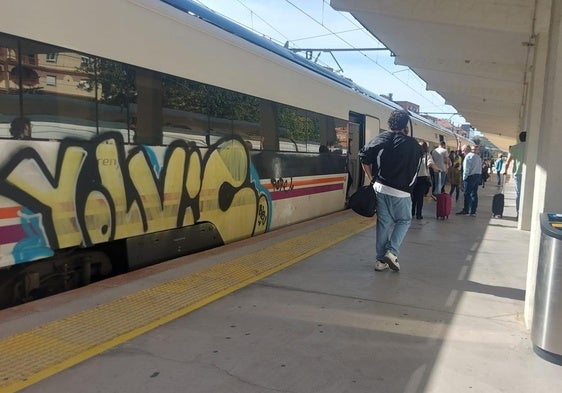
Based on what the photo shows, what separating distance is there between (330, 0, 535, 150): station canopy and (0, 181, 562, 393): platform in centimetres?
499

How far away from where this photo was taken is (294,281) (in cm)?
518

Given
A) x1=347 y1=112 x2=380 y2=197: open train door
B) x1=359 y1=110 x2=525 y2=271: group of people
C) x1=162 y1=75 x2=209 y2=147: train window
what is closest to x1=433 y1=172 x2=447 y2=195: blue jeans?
x1=347 y1=112 x2=380 y2=197: open train door

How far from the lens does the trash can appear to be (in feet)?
10.6

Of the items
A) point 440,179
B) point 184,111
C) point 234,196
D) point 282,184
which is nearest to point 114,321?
point 184,111

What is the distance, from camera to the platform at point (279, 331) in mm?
3049

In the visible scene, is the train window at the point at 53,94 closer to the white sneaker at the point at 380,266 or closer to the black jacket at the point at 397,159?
the black jacket at the point at 397,159

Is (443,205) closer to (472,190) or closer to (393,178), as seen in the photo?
(472,190)

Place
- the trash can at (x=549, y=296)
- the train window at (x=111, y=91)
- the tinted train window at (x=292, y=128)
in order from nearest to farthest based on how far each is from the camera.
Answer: the trash can at (x=549, y=296), the train window at (x=111, y=91), the tinted train window at (x=292, y=128)

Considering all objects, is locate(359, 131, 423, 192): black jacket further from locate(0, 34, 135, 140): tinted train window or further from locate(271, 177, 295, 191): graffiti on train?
locate(0, 34, 135, 140): tinted train window

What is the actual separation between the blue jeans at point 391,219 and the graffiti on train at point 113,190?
82.8 inches

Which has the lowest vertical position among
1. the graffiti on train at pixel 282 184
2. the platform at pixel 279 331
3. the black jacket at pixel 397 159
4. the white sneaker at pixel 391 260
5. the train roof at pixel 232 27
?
the platform at pixel 279 331

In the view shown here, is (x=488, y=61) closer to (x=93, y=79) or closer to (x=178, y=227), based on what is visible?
(x=178, y=227)

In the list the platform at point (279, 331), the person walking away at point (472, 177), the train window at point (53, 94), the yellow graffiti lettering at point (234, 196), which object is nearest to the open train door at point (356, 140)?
the person walking away at point (472, 177)

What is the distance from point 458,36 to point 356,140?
322 cm
